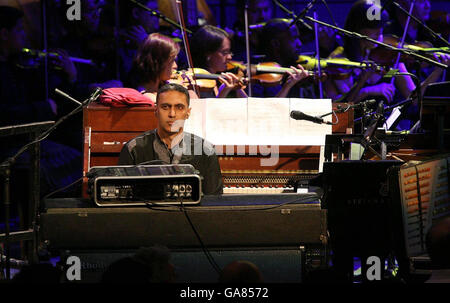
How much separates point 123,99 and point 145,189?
1911mm

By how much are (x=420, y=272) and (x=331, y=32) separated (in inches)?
180

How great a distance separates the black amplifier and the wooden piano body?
1.71 m

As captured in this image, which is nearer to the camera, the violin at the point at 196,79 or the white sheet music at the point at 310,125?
the white sheet music at the point at 310,125

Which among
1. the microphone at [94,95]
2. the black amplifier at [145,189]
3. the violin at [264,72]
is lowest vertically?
the black amplifier at [145,189]

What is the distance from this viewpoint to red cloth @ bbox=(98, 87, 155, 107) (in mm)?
5039

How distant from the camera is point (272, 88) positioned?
7.34m

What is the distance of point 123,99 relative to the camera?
5.03 metres

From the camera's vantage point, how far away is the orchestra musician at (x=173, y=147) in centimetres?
439

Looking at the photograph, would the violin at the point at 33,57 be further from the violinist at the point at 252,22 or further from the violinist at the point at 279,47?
the violinist at the point at 279,47

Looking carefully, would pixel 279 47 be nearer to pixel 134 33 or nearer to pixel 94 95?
pixel 134 33

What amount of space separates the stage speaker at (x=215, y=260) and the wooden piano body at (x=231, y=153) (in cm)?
175

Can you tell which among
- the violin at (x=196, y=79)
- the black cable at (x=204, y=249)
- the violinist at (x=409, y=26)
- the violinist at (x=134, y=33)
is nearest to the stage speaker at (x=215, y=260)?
the black cable at (x=204, y=249)

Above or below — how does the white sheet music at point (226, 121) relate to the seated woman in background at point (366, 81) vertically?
below

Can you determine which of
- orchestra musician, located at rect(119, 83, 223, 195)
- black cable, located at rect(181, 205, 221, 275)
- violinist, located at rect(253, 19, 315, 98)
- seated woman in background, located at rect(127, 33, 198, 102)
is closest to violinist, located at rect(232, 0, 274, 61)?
violinist, located at rect(253, 19, 315, 98)
